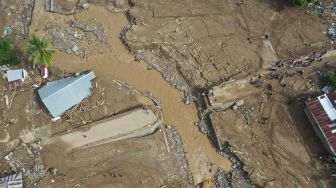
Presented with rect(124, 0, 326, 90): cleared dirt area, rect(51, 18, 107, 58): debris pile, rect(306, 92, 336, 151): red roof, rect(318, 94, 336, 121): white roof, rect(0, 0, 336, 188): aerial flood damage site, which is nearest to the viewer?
rect(306, 92, 336, 151): red roof

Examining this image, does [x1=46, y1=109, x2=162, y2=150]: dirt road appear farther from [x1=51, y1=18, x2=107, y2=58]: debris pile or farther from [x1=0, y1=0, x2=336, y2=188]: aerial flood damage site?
[x1=51, y1=18, x2=107, y2=58]: debris pile

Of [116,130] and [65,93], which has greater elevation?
[65,93]

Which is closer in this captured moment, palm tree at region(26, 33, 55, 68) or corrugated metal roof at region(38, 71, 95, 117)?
palm tree at region(26, 33, 55, 68)

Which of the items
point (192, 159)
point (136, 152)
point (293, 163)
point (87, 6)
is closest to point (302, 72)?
point (293, 163)

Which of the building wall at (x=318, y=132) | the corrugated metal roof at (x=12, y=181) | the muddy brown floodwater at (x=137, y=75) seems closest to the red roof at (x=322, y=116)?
the building wall at (x=318, y=132)

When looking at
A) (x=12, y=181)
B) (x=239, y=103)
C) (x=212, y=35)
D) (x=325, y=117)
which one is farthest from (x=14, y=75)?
(x=325, y=117)

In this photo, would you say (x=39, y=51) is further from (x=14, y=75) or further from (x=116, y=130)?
(x=116, y=130)

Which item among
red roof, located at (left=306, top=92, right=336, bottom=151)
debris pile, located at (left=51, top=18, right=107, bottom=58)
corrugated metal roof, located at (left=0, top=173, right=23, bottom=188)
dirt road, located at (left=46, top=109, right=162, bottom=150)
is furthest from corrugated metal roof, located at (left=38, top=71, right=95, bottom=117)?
red roof, located at (left=306, top=92, right=336, bottom=151)
